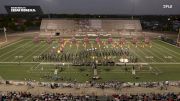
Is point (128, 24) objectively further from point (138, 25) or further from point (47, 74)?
point (47, 74)

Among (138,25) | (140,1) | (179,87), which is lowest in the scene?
(179,87)

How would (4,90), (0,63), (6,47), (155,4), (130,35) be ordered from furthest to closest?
1. (155,4)
2. (130,35)
3. (6,47)
4. (0,63)
5. (4,90)

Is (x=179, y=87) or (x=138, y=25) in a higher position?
(x=138, y=25)

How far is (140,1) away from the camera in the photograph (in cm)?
10944

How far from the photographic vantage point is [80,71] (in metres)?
49.3

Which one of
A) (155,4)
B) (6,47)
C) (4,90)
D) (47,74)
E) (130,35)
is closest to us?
(4,90)

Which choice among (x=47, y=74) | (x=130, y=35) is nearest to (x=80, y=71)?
(x=47, y=74)

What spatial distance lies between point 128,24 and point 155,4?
9907 mm

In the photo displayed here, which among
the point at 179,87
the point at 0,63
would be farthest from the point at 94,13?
the point at 179,87

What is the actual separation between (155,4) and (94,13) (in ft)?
61.1

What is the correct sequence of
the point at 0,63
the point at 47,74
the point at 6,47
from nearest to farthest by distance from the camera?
the point at 47,74 < the point at 0,63 < the point at 6,47

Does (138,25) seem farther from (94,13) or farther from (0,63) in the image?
(0,63)

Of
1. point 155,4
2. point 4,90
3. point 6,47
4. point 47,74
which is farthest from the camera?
point 155,4

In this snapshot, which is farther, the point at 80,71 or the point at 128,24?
the point at 128,24
